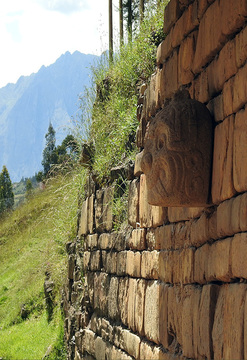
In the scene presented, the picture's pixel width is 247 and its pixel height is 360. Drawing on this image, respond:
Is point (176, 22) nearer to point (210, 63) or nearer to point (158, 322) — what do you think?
point (210, 63)

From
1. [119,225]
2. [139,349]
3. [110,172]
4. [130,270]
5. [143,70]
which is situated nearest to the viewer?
[139,349]

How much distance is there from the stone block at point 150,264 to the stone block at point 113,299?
0.98m

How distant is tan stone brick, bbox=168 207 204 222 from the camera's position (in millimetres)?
4022

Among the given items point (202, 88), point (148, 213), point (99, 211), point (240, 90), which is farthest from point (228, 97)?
point (99, 211)

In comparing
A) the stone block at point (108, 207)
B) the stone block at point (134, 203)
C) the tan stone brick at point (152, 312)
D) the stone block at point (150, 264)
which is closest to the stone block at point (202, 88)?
the stone block at point (150, 264)

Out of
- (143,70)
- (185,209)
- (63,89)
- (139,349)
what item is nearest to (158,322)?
(139,349)

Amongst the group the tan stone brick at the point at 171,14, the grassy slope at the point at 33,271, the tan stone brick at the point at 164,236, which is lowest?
the grassy slope at the point at 33,271

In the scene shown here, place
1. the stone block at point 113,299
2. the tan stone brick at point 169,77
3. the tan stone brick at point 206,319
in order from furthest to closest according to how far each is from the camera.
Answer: the stone block at point 113,299
the tan stone brick at point 169,77
the tan stone brick at point 206,319

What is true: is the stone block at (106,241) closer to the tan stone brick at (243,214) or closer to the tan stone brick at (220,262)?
the tan stone brick at (220,262)

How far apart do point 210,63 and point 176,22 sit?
97 centimetres

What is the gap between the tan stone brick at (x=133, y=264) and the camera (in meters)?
5.45

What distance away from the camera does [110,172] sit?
6.86 metres

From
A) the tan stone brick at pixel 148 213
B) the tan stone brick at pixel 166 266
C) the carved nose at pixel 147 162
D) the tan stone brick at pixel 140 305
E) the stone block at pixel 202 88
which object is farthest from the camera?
the tan stone brick at pixel 140 305

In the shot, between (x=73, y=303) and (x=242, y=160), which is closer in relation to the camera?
(x=242, y=160)
